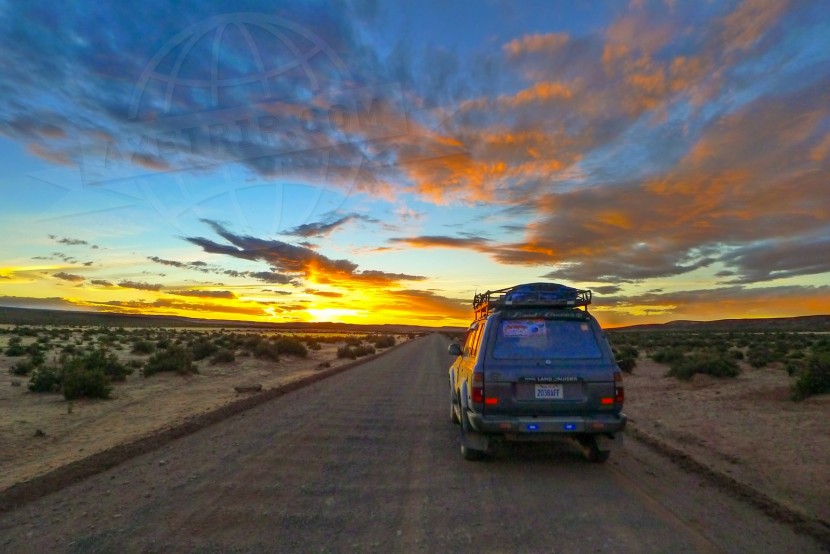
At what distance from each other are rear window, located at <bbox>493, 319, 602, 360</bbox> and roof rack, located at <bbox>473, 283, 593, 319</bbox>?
32 cm

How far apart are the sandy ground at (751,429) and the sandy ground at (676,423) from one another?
0.02m

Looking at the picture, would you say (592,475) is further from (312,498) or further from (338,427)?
(338,427)

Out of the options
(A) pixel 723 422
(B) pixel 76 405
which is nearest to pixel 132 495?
(B) pixel 76 405

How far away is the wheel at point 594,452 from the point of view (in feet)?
25.6

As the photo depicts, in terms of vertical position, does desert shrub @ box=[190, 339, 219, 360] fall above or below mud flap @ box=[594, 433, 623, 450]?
above

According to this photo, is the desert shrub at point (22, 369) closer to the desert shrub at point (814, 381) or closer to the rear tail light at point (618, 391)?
the rear tail light at point (618, 391)

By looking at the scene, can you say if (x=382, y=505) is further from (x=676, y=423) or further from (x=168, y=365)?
(x=168, y=365)

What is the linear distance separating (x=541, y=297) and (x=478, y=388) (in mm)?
1660

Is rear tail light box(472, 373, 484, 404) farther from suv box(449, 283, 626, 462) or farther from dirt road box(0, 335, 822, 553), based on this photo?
dirt road box(0, 335, 822, 553)

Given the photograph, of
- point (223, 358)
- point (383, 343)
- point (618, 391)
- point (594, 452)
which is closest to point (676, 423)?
point (594, 452)

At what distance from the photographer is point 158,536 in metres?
4.82

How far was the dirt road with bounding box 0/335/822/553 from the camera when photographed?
478 centimetres

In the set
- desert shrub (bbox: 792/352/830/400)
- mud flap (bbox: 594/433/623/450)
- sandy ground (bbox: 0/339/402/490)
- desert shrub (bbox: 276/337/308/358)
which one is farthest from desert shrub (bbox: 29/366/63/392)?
desert shrub (bbox: 276/337/308/358)

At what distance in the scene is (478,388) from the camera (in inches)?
293
